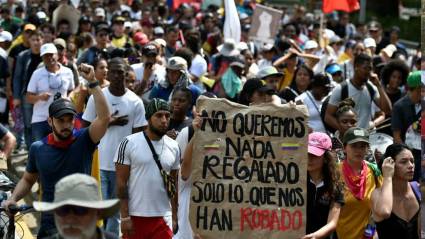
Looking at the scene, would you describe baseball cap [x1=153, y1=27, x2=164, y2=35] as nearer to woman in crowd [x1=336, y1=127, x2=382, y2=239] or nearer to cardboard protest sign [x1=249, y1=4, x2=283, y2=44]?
cardboard protest sign [x1=249, y1=4, x2=283, y2=44]

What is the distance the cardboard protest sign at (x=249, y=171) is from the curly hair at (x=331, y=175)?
260 mm

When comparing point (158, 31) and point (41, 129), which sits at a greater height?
point (158, 31)

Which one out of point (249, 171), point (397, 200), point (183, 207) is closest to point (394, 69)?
point (183, 207)

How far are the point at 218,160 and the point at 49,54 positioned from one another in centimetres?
537

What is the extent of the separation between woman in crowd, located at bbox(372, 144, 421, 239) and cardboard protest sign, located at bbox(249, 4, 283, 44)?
10.3m

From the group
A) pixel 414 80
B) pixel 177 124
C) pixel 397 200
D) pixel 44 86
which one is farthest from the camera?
pixel 44 86

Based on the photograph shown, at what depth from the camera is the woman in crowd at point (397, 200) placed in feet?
23.6

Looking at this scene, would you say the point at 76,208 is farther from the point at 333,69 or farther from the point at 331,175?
the point at 333,69

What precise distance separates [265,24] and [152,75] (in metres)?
5.97

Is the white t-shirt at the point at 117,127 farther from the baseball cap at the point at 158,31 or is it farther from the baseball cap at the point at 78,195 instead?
the baseball cap at the point at 158,31

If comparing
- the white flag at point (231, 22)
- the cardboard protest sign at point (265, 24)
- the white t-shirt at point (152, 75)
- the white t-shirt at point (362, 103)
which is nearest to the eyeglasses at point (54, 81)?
the white t-shirt at point (152, 75)

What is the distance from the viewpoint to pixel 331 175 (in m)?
7.17

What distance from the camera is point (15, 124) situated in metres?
14.9

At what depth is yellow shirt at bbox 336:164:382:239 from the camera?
756cm
